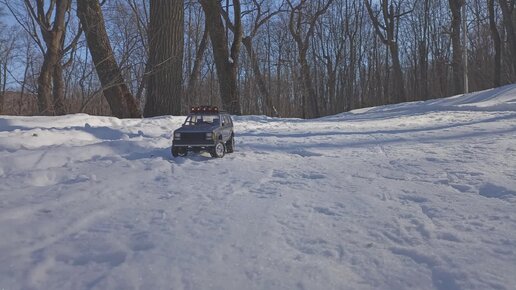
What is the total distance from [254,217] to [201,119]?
4654 millimetres

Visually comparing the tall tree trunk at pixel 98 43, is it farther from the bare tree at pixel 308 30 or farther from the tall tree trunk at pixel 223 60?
the bare tree at pixel 308 30

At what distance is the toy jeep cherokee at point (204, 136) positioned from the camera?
816cm

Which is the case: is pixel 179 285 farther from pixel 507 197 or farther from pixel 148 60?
pixel 148 60

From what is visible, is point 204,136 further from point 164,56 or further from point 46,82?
point 46,82

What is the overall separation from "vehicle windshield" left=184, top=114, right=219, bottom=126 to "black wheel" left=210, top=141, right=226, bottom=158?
63cm

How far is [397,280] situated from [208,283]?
1.43 meters

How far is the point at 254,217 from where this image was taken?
481cm

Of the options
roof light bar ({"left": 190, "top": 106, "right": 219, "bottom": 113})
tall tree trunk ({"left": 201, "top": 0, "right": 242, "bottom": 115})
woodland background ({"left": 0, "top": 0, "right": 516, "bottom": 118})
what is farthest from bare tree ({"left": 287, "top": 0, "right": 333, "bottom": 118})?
roof light bar ({"left": 190, "top": 106, "right": 219, "bottom": 113})

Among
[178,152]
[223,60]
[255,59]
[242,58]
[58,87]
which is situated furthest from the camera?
[242,58]

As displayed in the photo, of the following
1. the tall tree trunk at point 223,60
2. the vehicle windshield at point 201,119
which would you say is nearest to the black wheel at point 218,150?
the vehicle windshield at point 201,119

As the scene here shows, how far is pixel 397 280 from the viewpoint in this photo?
337 cm

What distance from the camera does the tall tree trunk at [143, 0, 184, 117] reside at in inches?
561

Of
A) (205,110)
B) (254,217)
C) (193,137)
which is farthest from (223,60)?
(254,217)

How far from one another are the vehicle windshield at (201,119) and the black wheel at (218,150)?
0.63 m
